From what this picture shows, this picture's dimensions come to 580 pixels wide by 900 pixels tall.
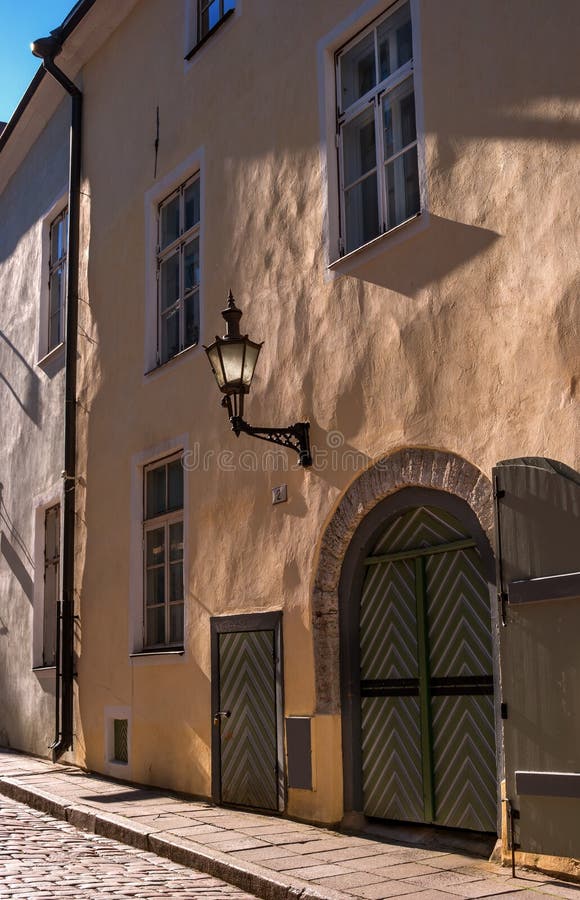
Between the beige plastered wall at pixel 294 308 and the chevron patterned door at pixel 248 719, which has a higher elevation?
the beige plastered wall at pixel 294 308

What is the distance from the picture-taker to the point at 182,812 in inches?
321

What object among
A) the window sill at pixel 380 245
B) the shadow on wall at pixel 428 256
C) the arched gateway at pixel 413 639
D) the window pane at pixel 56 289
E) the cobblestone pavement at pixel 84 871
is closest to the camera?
the cobblestone pavement at pixel 84 871

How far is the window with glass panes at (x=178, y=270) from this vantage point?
1015cm

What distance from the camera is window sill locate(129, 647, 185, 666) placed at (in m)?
9.42

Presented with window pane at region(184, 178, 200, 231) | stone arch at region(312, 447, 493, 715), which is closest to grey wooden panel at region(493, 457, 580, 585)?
stone arch at region(312, 447, 493, 715)

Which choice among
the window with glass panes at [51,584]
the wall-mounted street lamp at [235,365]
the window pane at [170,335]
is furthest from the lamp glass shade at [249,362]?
the window with glass panes at [51,584]

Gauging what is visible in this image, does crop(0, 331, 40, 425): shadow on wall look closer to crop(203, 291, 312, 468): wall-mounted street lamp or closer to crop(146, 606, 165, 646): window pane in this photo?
crop(146, 606, 165, 646): window pane

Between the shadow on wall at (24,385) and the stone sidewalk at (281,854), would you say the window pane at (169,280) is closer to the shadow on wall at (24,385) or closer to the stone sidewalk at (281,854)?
the shadow on wall at (24,385)

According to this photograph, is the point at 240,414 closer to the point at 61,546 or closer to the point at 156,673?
the point at 156,673

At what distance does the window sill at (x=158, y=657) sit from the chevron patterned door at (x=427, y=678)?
247 cm

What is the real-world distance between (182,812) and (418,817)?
214cm

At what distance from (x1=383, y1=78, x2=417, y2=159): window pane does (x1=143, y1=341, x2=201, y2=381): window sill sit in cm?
276

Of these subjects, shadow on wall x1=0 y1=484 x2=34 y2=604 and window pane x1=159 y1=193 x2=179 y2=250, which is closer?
window pane x1=159 y1=193 x2=179 y2=250

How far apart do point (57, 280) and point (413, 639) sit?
831cm
